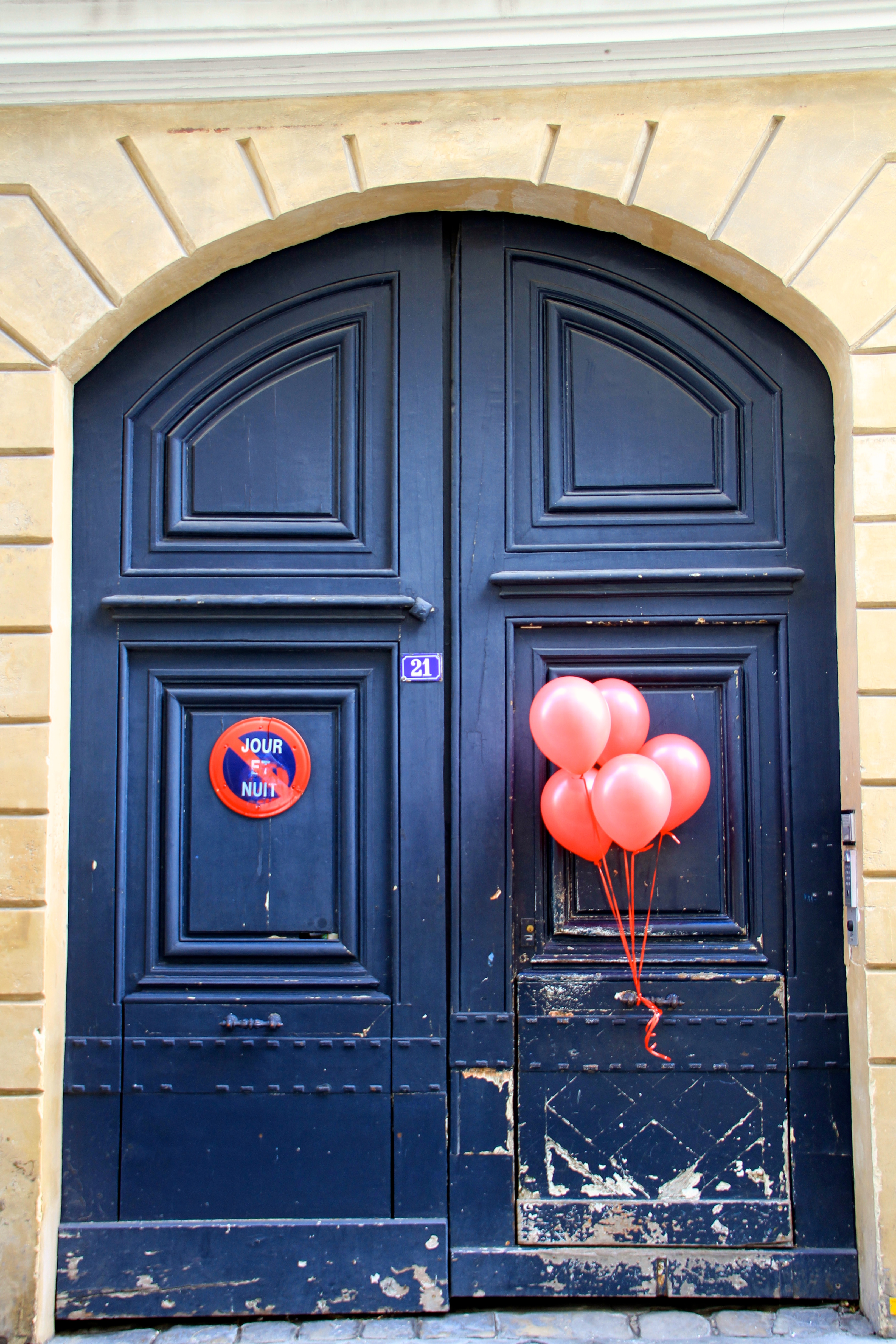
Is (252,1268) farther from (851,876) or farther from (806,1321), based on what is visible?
(851,876)

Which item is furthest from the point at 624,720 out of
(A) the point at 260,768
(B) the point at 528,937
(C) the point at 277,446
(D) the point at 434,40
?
(D) the point at 434,40

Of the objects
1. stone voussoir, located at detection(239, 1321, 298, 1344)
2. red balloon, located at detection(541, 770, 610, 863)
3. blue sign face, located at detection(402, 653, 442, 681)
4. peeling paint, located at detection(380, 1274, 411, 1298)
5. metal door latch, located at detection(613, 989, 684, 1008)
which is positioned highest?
blue sign face, located at detection(402, 653, 442, 681)

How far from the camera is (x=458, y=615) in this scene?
3.06m

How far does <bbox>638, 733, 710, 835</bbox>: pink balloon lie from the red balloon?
0.64ft

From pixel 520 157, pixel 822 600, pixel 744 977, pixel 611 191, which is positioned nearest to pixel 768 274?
pixel 611 191

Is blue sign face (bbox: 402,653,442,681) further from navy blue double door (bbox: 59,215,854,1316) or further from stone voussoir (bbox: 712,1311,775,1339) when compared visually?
stone voussoir (bbox: 712,1311,775,1339)

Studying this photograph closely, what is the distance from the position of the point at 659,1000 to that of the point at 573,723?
104 centimetres

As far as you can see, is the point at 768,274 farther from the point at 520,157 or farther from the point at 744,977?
the point at 744,977

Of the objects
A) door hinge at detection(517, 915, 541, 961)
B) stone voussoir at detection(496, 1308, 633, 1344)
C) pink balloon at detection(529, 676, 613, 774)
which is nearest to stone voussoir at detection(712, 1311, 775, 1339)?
stone voussoir at detection(496, 1308, 633, 1344)

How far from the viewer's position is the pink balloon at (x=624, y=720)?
2713mm

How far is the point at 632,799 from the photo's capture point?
2.52 metres

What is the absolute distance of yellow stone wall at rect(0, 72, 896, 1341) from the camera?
286 cm

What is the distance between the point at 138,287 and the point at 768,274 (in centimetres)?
207

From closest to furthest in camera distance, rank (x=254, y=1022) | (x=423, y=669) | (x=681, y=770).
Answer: (x=681, y=770), (x=254, y=1022), (x=423, y=669)
